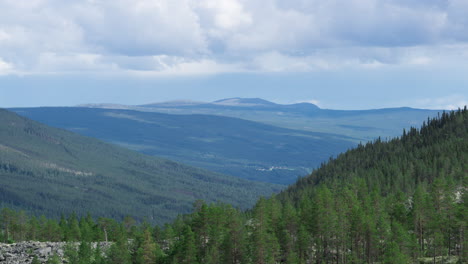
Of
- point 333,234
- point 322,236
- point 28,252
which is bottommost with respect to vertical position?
point 28,252

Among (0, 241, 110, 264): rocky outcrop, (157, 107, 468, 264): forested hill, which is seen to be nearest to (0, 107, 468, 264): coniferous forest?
(157, 107, 468, 264): forested hill

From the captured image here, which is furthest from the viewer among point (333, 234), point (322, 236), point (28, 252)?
point (322, 236)

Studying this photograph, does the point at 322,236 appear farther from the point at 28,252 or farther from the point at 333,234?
the point at 28,252

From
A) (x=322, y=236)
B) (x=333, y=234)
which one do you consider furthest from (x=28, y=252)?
(x=333, y=234)

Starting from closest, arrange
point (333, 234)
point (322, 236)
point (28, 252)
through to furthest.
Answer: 1. point (28, 252)
2. point (333, 234)
3. point (322, 236)

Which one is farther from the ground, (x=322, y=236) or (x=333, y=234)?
(x=333, y=234)

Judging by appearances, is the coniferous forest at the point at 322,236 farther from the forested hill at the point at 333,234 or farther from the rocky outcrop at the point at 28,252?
the rocky outcrop at the point at 28,252

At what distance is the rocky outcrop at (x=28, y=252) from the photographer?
96062 mm

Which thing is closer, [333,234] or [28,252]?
[28,252]

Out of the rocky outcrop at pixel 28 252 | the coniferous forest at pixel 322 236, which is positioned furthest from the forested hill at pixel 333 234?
the rocky outcrop at pixel 28 252

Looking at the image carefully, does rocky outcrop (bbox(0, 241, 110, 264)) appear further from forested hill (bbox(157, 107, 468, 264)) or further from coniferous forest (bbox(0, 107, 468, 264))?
Answer: forested hill (bbox(157, 107, 468, 264))

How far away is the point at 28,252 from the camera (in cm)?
10006

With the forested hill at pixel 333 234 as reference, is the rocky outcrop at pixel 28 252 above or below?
below

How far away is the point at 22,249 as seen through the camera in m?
102
